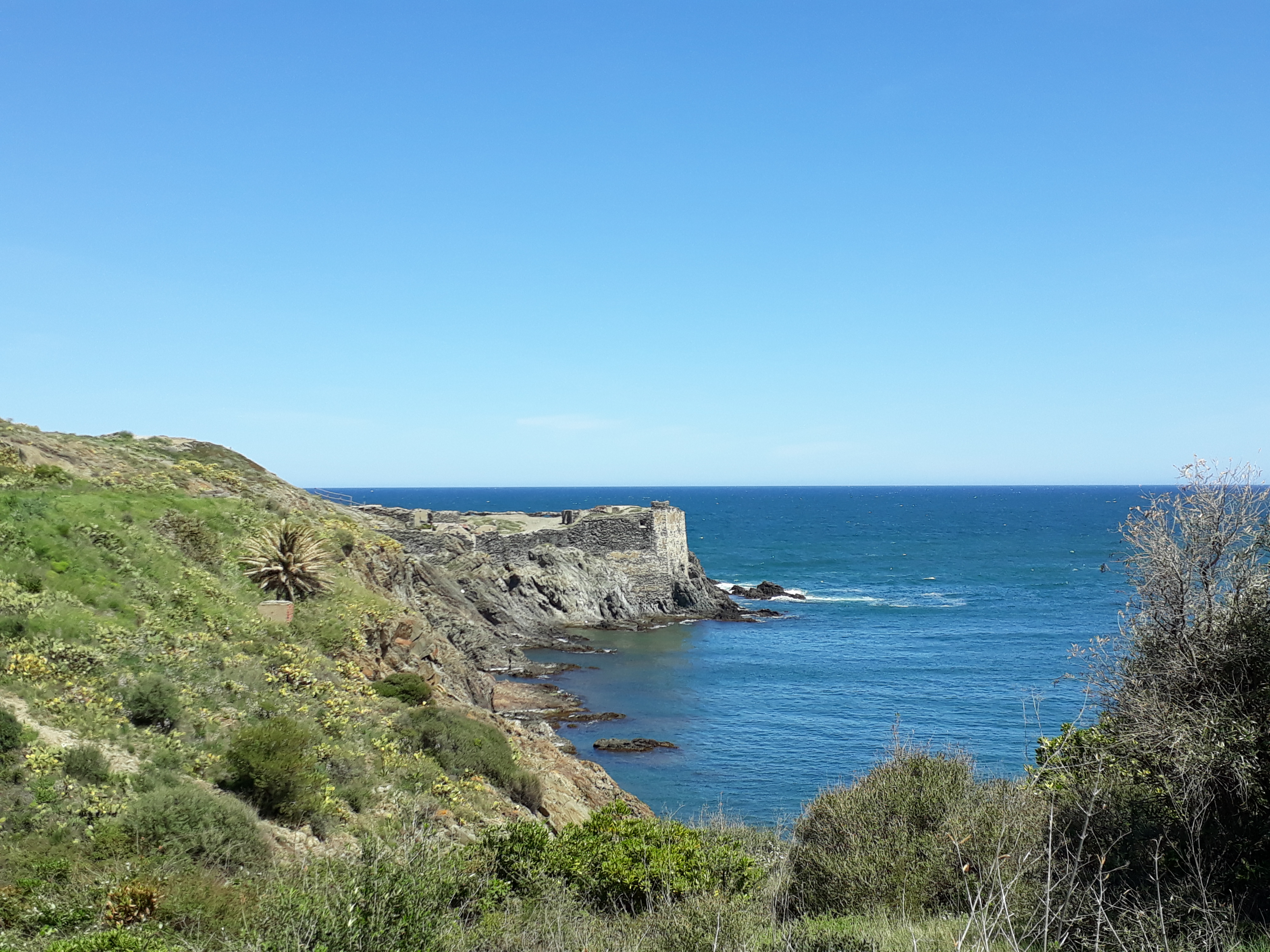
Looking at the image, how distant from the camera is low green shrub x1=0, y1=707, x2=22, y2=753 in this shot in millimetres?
9031

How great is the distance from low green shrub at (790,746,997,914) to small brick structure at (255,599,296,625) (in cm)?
1049

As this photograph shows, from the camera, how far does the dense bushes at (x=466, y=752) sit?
1423 centimetres

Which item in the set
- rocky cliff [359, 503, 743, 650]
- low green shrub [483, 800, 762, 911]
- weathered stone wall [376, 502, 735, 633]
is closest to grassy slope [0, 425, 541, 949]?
low green shrub [483, 800, 762, 911]

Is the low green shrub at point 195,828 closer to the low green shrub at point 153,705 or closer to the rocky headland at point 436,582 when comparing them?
the low green shrub at point 153,705

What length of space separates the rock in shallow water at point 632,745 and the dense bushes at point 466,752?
14269 millimetres

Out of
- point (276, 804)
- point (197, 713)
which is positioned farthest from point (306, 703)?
point (276, 804)

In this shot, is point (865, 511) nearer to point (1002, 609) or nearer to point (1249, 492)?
point (1002, 609)

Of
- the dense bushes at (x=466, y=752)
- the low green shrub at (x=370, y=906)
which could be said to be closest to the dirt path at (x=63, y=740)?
the low green shrub at (x=370, y=906)

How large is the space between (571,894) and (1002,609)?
58.5 meters

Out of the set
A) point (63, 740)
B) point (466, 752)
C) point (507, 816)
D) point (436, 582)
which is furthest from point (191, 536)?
point (436, 582)

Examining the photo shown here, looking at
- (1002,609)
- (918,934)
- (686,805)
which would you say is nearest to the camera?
(918,934)

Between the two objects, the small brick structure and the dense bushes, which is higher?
the small brick structure

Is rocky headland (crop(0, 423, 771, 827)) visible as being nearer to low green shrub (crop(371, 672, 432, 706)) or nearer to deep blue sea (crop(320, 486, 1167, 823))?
low green shrub (crop(371, 672, 432, 706))

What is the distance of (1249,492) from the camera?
1116 centimetres
